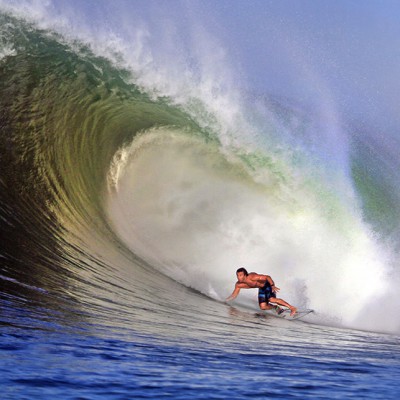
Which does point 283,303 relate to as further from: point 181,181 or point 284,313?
point 181,181

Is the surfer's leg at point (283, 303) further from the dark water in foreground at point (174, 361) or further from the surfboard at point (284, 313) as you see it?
the dark water in foreground at point (174, 361)

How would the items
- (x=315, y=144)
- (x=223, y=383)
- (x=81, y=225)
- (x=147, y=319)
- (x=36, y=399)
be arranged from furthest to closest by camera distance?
(x=315, y=144), (x=81, y=225), (x=147, y=319), (x=223, y=383), (x=36, y=399)

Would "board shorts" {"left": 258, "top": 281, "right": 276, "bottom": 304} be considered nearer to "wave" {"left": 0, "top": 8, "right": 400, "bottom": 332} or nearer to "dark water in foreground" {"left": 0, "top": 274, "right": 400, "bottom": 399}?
"wave" {"left": 0, "top": 8, "right": 400, "bottom": 332}

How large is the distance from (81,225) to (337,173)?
562 cm

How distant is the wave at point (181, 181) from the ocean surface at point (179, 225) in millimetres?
32

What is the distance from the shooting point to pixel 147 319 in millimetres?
6102

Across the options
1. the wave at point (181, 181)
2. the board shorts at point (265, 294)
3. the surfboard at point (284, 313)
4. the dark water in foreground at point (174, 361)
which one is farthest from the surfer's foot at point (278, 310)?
the dark water in foreground at point (174, 361)

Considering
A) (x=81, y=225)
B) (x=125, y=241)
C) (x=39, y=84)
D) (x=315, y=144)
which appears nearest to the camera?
(x=81, y=225)

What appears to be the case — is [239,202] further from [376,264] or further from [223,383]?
[223,383]

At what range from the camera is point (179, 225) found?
470 inches

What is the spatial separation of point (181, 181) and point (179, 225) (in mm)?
979

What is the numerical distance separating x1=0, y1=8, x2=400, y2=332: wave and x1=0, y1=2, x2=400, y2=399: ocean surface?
32 mm

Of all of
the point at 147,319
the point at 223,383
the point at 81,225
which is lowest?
the point at 223,383

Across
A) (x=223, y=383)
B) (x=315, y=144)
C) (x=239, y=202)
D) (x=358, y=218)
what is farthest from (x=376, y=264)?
(x=223, y=383)
